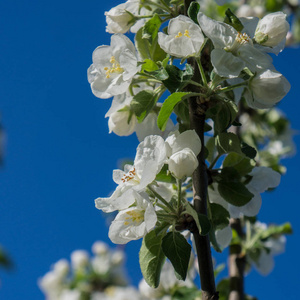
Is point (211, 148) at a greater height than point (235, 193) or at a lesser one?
greater

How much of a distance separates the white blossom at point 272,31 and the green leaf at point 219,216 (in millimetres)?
413

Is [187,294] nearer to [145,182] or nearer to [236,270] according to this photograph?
[236,270]

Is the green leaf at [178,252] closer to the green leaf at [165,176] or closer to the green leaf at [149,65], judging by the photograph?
the green leaf at [165,176]

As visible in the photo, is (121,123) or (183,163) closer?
(183,163)

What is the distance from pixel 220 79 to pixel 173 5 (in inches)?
13.1

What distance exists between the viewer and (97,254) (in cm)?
582

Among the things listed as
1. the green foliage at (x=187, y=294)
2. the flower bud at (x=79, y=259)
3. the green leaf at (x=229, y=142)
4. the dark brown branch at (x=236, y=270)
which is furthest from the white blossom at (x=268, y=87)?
the flower bud at (x=79, y=259)

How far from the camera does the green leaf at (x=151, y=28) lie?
1.17 metres

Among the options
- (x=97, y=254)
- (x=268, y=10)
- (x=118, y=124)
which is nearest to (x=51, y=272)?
(x=97, y=254)

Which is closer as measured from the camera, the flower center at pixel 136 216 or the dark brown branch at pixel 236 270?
the flower center at pixel 136 216

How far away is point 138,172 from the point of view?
41.7 inches

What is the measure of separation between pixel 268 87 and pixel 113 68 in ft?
1.28

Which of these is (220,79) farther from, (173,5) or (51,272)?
(51,272)

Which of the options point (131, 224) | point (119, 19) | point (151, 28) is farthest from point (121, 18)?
point (131, 224)
